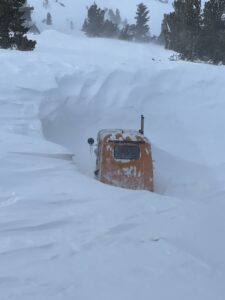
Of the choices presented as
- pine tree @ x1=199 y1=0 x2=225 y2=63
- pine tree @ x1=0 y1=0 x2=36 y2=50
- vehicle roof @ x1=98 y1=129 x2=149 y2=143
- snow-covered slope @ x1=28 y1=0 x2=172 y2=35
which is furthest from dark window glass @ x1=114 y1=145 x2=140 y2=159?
snow-covered slope @ x1=28 y1=0 x2=172 y2=35

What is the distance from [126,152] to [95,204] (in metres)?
4.37

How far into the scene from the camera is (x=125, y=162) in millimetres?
11555

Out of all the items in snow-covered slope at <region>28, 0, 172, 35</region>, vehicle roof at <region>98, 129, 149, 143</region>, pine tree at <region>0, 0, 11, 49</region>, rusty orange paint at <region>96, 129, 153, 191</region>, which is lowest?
rusty orange paint at <region>96, 129, 153, 191</region>

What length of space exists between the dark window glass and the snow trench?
161 cm

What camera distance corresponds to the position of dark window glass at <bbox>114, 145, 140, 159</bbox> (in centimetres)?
1165

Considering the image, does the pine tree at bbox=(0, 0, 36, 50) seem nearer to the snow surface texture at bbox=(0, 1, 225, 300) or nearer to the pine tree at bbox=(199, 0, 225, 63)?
the snow surface texture at bbox=(0, 1, 225, 300)

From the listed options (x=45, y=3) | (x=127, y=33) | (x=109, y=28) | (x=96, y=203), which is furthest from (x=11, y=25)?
(x=45, y=3)

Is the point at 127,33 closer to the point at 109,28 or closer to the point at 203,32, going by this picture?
the point at 109,28

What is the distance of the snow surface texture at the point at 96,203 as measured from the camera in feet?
17.5

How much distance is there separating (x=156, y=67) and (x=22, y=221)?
14423 millimetres

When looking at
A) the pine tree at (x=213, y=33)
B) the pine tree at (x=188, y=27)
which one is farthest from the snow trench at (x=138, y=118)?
the pine tree at (x=213, y=33)

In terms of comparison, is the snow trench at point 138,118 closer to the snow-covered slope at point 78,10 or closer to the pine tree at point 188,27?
the pine tree at point 188,27

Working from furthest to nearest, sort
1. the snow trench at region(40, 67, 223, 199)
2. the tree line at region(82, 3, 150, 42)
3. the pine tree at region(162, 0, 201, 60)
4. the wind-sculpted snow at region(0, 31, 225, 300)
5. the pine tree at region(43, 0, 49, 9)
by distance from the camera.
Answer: the pine tree at region(43, 0, 49, 9), the tree line at region(82, 3, 150, 42), the pine tree at region(162, 0, 201, 60), the snow trench at region(40, 67, 223, 199), the wind-sculpted snow at region(0, 31, 225, 300)

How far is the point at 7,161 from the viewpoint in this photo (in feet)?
28.9
